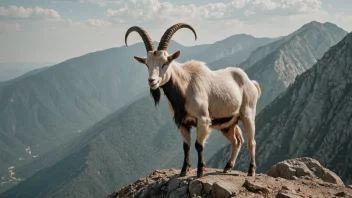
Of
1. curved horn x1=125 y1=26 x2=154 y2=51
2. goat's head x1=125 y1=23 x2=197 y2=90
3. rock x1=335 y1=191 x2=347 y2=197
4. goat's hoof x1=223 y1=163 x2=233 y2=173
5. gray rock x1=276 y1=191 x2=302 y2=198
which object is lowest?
rock x1=335 y1=191 x2=347 y2=197

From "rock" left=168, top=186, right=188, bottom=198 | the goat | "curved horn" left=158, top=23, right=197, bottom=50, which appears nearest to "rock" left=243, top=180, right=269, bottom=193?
the goat

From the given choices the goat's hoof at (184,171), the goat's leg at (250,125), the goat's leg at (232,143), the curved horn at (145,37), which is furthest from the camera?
the goat's leg at (232,143)

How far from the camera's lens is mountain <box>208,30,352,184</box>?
12975cm

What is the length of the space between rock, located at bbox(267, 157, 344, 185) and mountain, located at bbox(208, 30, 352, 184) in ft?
365

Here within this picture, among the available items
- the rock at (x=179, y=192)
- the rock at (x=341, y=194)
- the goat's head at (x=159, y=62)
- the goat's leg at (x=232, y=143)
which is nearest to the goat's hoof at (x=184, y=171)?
the rock at (x=179, y=192)

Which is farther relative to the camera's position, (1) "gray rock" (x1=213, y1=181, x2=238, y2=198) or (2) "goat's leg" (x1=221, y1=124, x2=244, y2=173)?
(2) "goat's leg" (x1=221, y1=124, x2=244, y2=173)

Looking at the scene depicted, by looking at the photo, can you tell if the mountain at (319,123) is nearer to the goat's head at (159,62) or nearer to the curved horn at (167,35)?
the curved horn at (167,35)

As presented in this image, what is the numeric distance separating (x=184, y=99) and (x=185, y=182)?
3739mm

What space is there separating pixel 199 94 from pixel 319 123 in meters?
150

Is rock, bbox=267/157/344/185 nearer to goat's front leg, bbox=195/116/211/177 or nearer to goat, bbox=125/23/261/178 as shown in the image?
goat, bbox=125/23/261/178

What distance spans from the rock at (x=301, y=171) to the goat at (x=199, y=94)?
3.72 m

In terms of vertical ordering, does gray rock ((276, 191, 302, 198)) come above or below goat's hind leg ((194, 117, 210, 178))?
A: below

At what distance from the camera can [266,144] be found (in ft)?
563

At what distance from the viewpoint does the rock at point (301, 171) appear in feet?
62.6
